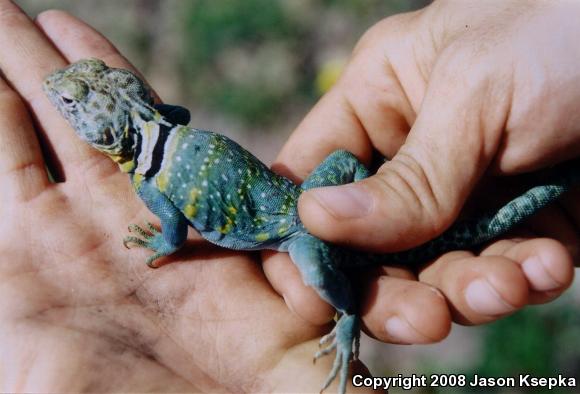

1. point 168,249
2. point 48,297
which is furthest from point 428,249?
point 48,297

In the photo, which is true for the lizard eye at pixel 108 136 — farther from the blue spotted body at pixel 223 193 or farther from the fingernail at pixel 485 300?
the fingernail at pixel 485 300

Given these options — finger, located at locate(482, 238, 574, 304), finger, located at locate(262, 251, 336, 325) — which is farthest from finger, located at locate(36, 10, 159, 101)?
finger, located at locate(482, 238, 574, 304)

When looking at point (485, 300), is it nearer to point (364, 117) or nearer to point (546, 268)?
point (546, 268)

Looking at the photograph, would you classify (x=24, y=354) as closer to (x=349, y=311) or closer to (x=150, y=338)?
(x=150, y=338)

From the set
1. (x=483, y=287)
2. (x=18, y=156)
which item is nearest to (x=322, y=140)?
(x=483, y=287)

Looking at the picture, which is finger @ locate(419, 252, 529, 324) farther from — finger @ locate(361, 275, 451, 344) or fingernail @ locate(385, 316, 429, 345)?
fingernail @ locate(385, 316, 429, 345)

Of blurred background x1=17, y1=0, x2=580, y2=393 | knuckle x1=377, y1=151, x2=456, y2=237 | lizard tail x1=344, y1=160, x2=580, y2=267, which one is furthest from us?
blurred background x1=17, y1=0, x2=580, y2=393
